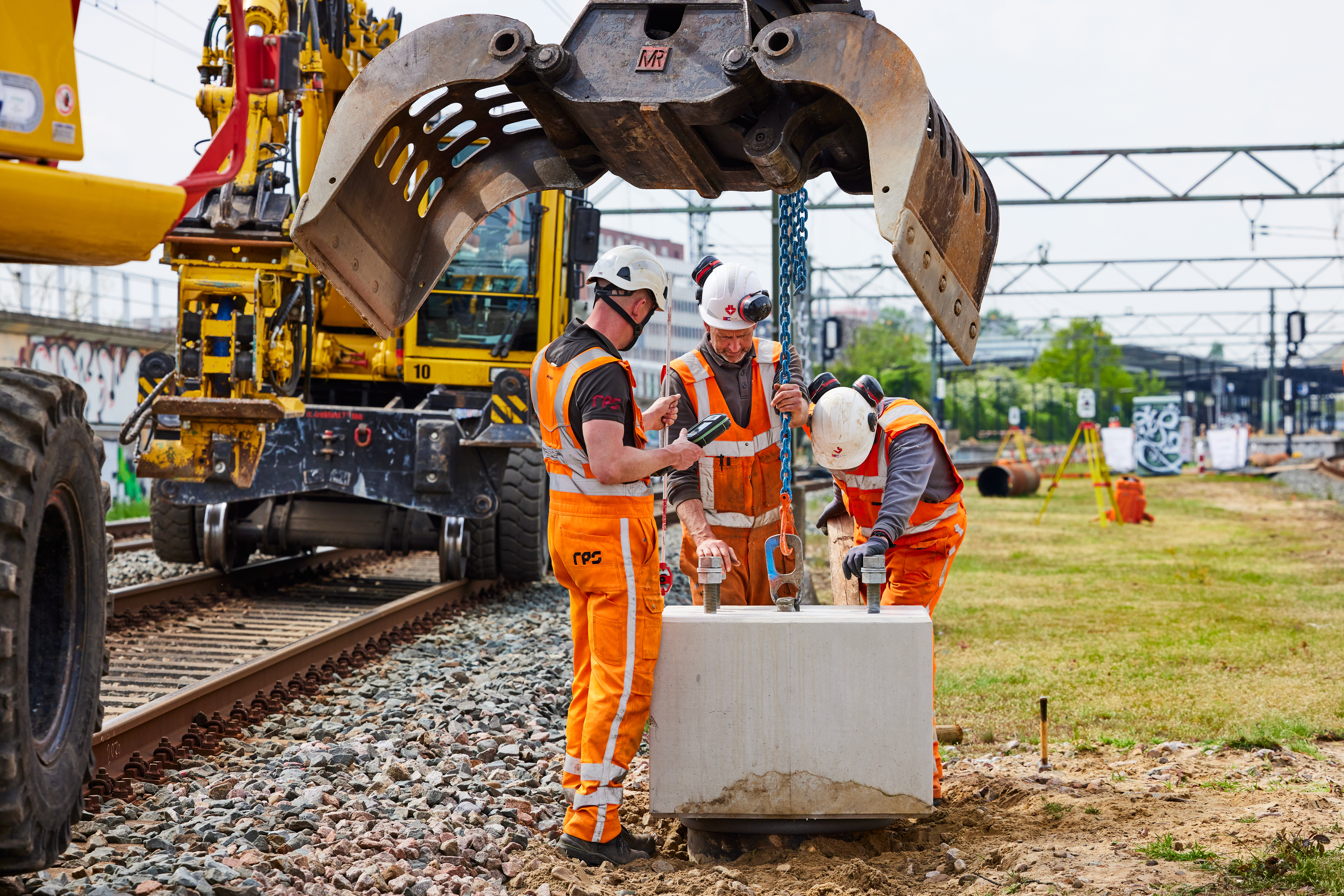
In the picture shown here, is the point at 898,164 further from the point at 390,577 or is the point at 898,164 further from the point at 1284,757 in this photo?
the point at 390,577

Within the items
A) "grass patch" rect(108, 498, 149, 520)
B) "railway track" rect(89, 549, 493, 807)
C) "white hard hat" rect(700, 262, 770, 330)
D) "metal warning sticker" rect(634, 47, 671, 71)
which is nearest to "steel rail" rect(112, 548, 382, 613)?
"railway track" rect(89, 549, 493, 807)

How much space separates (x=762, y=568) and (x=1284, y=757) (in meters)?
2.52

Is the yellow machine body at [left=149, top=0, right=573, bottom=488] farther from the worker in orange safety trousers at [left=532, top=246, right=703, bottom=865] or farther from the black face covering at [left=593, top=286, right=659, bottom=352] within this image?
the worker in orange safety trousers at [left=532, top=246, right=703, bottom=865]

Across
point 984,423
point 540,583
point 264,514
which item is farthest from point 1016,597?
point 984,423

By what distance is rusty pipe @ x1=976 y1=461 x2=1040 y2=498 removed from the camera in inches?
1157

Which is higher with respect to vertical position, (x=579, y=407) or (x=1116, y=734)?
(x=579, y=407)

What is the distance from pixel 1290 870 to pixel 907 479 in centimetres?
190

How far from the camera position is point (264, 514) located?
10578 mm

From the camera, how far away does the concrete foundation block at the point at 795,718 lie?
4.33 m

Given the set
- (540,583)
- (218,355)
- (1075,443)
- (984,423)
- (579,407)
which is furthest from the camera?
(984,423)

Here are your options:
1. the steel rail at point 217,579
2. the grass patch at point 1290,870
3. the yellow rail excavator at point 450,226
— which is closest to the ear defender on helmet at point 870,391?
the yellow rail excavator at point 450,226

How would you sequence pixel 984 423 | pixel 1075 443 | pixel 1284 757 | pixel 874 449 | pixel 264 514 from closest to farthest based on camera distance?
1. pixel 874 449
2. pixel 1284 757
3. pixel 264 514
4. pixel 1075 443
5. pixel 984 423

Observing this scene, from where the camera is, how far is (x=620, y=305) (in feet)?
15.0

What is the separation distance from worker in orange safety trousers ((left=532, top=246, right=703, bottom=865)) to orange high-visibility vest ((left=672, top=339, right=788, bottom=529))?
Answer: 83 cm
